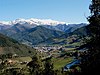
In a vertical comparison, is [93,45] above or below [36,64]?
above

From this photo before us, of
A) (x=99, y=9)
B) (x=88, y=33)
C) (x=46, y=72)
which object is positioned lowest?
(x=46, y=72)

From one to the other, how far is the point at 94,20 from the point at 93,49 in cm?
519

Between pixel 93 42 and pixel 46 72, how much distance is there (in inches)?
1791

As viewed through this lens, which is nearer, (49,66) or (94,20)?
(94,20)

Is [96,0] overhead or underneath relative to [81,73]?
overhead

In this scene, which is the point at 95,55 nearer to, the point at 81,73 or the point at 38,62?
the point at 81,73

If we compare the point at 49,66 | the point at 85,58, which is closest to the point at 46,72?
the point at 49,66

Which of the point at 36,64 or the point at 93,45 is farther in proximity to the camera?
the point at 36,64

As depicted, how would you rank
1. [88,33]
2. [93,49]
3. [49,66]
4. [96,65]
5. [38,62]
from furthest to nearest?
1. [49,66]
2. [38,62]
3. [88,33]
4. [93,49]
5. [96,65]

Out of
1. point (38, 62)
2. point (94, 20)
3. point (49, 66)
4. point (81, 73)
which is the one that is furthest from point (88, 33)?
point (49, 66)

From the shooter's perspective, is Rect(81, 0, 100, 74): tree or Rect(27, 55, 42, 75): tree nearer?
Rect(81, 0, 100, 74): tree

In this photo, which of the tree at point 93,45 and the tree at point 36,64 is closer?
the tree at point 93,45

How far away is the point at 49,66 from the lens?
315 ft

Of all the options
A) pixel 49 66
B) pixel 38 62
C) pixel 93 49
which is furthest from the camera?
pixel 49 66
